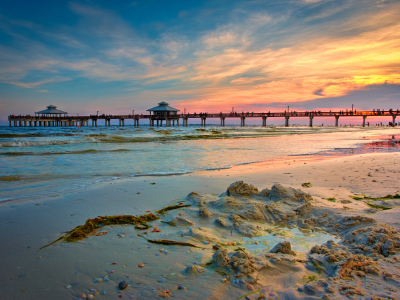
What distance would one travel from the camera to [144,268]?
2184 mm

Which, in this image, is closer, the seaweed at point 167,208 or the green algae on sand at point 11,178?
the seaweed at point 167,208

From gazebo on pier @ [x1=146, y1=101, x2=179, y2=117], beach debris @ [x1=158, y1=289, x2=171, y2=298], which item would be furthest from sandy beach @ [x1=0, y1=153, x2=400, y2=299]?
gazebo on pier @ [x1=146, y1=101, x2=179, y2=117]

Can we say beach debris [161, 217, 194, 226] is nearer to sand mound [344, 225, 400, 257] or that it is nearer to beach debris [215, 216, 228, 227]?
beach debris [215, 216, 228, 227]

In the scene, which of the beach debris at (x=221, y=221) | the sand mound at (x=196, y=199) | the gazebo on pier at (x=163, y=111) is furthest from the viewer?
the gazebo on pier at (x=163, y=111)

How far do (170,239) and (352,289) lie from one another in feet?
5.73

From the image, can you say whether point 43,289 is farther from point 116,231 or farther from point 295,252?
point 295,252

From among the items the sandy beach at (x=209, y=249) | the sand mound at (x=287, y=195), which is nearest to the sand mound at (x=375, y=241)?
the sandy beach at (x=209, y=249)

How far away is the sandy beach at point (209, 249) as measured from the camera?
189cm

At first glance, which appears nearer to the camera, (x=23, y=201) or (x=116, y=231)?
(x=116, y=231)

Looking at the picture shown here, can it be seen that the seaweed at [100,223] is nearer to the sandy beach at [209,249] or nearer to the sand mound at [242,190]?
the sandy beach at [209,249]

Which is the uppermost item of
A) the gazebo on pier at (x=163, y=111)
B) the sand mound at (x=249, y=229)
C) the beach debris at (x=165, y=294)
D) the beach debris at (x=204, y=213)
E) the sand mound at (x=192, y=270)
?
the gazebo on pier at (x=163, y=111)

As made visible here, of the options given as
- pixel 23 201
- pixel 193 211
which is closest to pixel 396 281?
pixel 193 211

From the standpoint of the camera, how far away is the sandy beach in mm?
1893

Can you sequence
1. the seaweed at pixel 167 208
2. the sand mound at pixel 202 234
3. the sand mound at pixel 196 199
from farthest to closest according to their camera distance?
the sand mound at pixel 196 199
the seaweed at pixel 167 208
the sand mound at pixel 202 234
